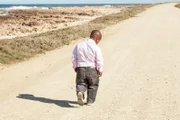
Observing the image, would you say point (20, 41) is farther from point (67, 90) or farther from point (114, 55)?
point (67, 90)

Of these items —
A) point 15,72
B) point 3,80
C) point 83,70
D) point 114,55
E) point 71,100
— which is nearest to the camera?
point 83,70

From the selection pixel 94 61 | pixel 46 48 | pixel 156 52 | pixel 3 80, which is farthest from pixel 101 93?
pixel 46 48

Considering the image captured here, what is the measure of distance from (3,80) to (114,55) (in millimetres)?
5133

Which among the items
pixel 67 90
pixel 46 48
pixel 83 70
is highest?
pixel 83 70

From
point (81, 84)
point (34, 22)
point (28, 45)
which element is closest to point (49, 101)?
point (81, 84)

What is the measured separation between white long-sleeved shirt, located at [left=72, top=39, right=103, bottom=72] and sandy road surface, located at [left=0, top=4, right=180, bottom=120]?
850 mm

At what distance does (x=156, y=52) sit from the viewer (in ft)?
49.5

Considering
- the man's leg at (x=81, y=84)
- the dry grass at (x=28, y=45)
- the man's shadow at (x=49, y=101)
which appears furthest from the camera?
the dry grass at (x=28, y=45)

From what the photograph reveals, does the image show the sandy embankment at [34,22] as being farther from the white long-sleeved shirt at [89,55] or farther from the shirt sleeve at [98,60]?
the shirt sleeve at [98,60]

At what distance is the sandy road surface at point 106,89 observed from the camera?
712cm

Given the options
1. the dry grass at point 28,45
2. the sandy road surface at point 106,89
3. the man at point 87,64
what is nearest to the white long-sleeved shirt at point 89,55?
the man at point 87,64

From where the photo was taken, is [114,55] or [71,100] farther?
[114,55]

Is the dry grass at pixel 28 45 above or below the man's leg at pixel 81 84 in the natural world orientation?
below

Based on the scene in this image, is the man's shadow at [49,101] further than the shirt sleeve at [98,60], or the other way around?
the man's shadow at [49,101]
